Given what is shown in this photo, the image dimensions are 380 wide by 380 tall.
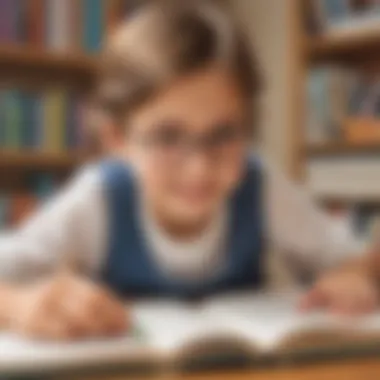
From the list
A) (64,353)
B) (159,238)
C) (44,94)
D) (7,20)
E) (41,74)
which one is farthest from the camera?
(41,74)

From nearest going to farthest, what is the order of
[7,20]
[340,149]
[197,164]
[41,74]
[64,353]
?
1. [64,353]
2. [197,164]
3. [340,149]
4. [7,20]
5. [41,74]

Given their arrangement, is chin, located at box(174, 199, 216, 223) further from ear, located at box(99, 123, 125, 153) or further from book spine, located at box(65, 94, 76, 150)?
book spine, located at box(65, 94, 76, 150)

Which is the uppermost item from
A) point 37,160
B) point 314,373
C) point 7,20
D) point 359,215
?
point 7,20

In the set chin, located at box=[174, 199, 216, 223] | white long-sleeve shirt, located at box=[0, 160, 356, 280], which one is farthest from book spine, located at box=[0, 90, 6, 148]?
chin, located at box=[174, 199, 216, 223]

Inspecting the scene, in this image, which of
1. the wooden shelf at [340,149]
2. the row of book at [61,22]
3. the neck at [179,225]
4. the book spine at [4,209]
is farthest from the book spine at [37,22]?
the neck at [179,225]

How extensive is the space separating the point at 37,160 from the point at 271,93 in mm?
694

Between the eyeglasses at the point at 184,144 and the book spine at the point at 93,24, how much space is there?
55.1 inches

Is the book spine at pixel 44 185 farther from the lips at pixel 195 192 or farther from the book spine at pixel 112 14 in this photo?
the lips at pixel 195 192

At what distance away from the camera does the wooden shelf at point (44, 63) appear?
7.00 ft

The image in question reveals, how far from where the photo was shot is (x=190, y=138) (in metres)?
0.82

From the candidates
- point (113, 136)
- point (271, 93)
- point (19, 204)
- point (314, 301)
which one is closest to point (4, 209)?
point (19, 204)

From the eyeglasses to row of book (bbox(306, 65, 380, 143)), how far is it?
120 cm

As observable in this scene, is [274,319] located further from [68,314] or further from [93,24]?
[93,24]

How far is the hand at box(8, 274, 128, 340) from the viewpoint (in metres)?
0.60
